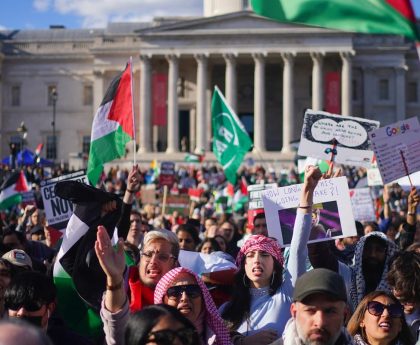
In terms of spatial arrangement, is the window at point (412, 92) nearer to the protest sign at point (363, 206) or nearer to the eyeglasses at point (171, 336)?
the protest sign at point (363, 206)

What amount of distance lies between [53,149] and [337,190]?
6444cm

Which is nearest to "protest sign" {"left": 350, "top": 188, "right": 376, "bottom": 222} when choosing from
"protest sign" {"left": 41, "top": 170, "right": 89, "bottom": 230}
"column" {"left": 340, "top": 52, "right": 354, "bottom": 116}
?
"protest sign" {"left": 41, "top": 170, "right": 89, "bottom": 230}

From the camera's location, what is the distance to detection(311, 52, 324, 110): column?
205 ft

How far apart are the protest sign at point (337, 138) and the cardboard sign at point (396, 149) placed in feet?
2.70

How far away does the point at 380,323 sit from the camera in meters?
6.25

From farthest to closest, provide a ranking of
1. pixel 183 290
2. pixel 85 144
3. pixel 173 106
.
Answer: pixel 85 144 < pixel 173 106 < pixel 183 290

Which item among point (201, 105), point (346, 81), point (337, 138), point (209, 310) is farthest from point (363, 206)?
point (346, 81)

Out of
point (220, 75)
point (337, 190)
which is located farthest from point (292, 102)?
point (337, 190)

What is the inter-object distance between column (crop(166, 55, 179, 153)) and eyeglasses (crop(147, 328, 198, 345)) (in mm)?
58353

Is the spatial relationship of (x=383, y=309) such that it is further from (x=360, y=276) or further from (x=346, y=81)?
(x=346, y=81)

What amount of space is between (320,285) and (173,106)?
58213mm

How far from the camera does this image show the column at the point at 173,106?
6291 centimetres

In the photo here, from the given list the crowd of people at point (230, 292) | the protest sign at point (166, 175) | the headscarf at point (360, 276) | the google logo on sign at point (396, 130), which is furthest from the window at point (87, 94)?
the headscarf at point (360, 276)

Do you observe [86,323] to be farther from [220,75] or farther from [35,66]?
[35,66]
